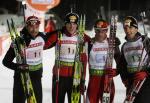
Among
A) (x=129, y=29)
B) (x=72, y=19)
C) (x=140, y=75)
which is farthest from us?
(x=72, y=19)

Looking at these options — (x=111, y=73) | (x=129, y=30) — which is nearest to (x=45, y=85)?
(x=111, y=73)

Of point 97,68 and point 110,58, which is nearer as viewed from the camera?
point 110,58

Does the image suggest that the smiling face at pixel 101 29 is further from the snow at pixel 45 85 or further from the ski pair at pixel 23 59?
the snow at pixel 45 85

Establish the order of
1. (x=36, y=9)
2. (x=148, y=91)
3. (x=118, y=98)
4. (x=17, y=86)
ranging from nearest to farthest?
(x=148, y=91) < (x=17, y=86) < (x=118, y=98) < (x=36, y=9)

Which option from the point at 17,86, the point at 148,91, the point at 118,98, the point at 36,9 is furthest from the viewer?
the point at 36,9

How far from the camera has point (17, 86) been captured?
600 cm

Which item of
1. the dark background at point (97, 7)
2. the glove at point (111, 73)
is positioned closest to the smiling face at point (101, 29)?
the glove at point (111, 73)

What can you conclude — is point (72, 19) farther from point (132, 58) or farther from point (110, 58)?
point (132, 58)

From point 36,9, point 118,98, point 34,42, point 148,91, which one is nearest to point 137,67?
point 148,91

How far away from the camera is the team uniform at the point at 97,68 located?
6109 millimetres

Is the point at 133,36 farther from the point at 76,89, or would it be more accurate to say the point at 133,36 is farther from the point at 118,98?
the point at 118,98

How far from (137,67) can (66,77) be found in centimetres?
95

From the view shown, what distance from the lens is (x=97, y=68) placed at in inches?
241

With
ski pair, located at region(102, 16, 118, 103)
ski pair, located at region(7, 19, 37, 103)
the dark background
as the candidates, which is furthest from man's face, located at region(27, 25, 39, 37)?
the dark background
